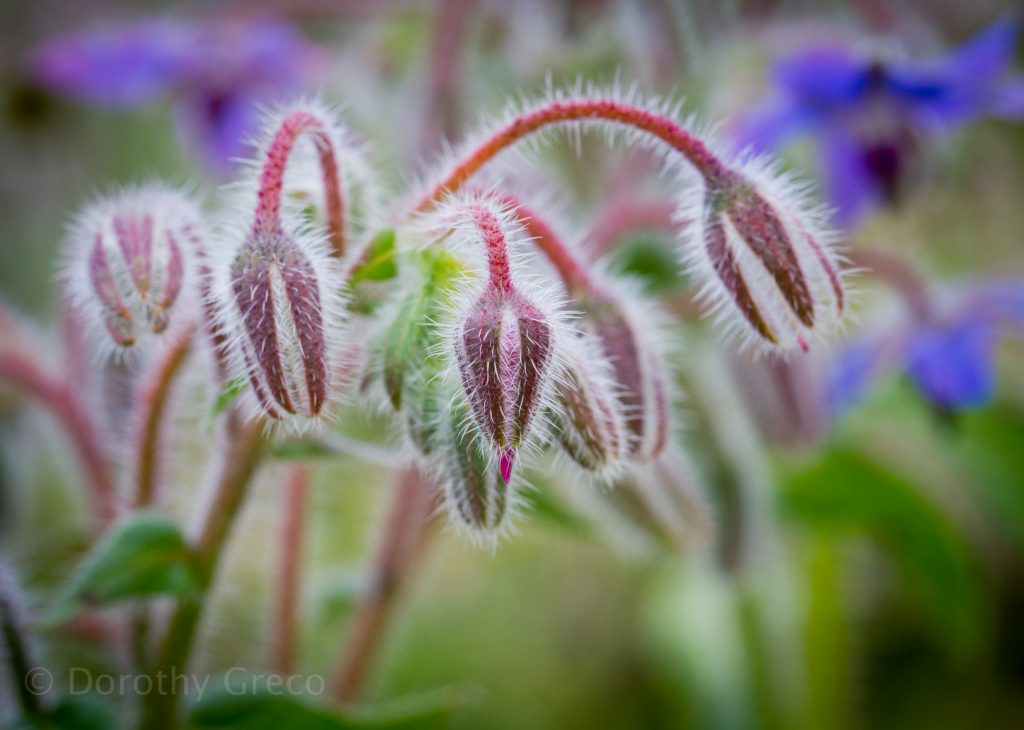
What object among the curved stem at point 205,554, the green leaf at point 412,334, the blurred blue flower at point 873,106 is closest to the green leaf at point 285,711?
the curved stem at point 205,554

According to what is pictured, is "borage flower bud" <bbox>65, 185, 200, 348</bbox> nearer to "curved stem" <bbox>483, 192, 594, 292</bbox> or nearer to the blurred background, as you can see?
the blurred background

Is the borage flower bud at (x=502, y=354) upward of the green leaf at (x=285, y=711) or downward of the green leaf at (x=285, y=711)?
upward

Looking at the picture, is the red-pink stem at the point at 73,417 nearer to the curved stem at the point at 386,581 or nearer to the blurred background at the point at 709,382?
the blurred background at the point at 709,382

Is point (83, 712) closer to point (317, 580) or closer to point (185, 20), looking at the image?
point (317, 580)

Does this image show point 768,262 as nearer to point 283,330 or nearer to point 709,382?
point 283,330

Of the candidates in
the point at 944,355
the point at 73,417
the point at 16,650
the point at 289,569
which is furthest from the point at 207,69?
the point at 944,355

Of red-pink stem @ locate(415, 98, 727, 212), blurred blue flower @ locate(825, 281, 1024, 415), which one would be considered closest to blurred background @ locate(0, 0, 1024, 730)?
blurred blue flower @ locate(825, 281, 1024, 415)
